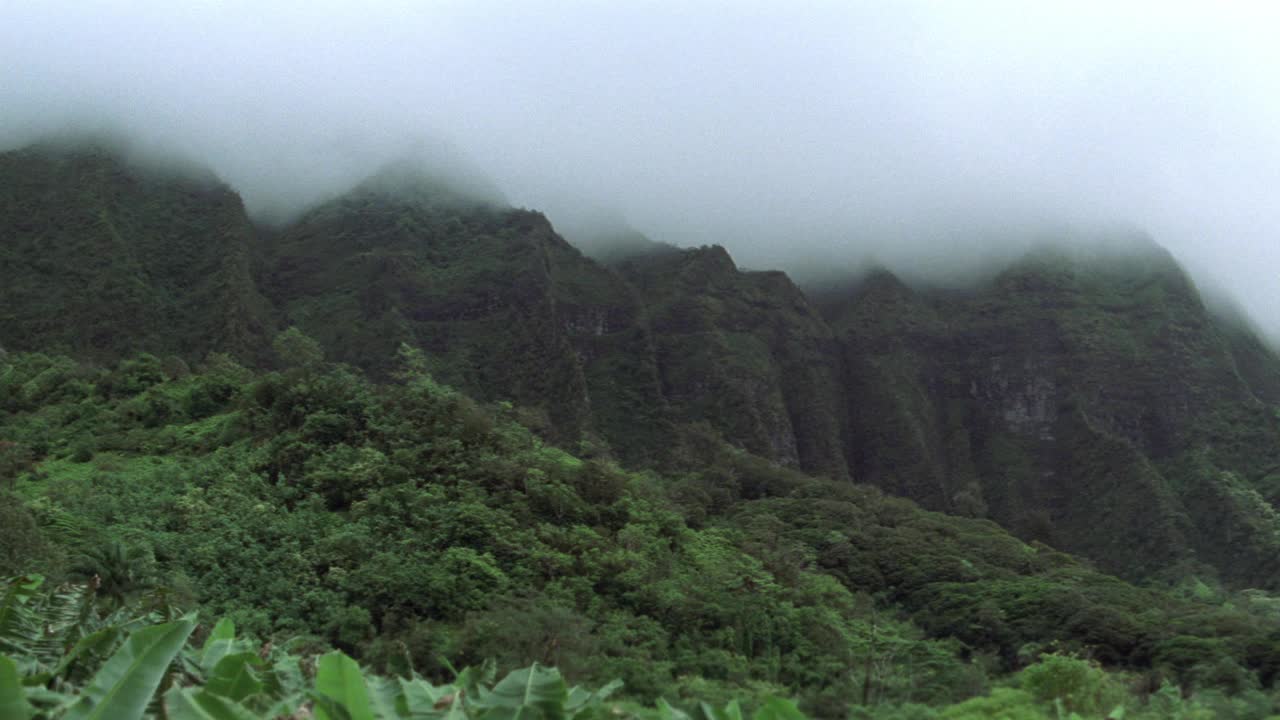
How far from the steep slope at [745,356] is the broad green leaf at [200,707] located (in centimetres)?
8070

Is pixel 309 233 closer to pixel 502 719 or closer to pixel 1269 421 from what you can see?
pixel 502 719

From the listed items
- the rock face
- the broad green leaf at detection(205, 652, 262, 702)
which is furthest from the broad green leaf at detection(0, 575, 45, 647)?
the rock face

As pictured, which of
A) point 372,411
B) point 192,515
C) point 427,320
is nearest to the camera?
point 192,515

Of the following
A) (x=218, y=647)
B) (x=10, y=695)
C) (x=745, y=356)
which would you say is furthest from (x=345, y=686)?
(x=745, y=356)

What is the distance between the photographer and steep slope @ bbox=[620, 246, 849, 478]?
3607 inches

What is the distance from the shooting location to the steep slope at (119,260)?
5716 cm

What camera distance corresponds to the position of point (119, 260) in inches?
2475

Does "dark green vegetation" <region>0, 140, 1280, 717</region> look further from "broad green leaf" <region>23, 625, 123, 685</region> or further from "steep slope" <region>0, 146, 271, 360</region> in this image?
"steep slope" <region>0, 146, 271, 360</region>

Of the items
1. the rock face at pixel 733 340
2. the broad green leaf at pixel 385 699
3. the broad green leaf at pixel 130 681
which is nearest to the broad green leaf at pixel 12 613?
the broad green leaf at pixel 130 681

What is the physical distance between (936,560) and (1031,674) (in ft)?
75.9

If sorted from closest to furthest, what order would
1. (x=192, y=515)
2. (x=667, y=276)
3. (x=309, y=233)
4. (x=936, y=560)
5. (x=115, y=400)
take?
(x=192, y=515)
(x=115, y=400)
(x=936, y=560)
(x=309, y=233)
(x=667, y=276)

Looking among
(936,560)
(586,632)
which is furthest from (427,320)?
(586,632)

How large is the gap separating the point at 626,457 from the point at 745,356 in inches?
1360

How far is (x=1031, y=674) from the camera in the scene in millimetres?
10312
